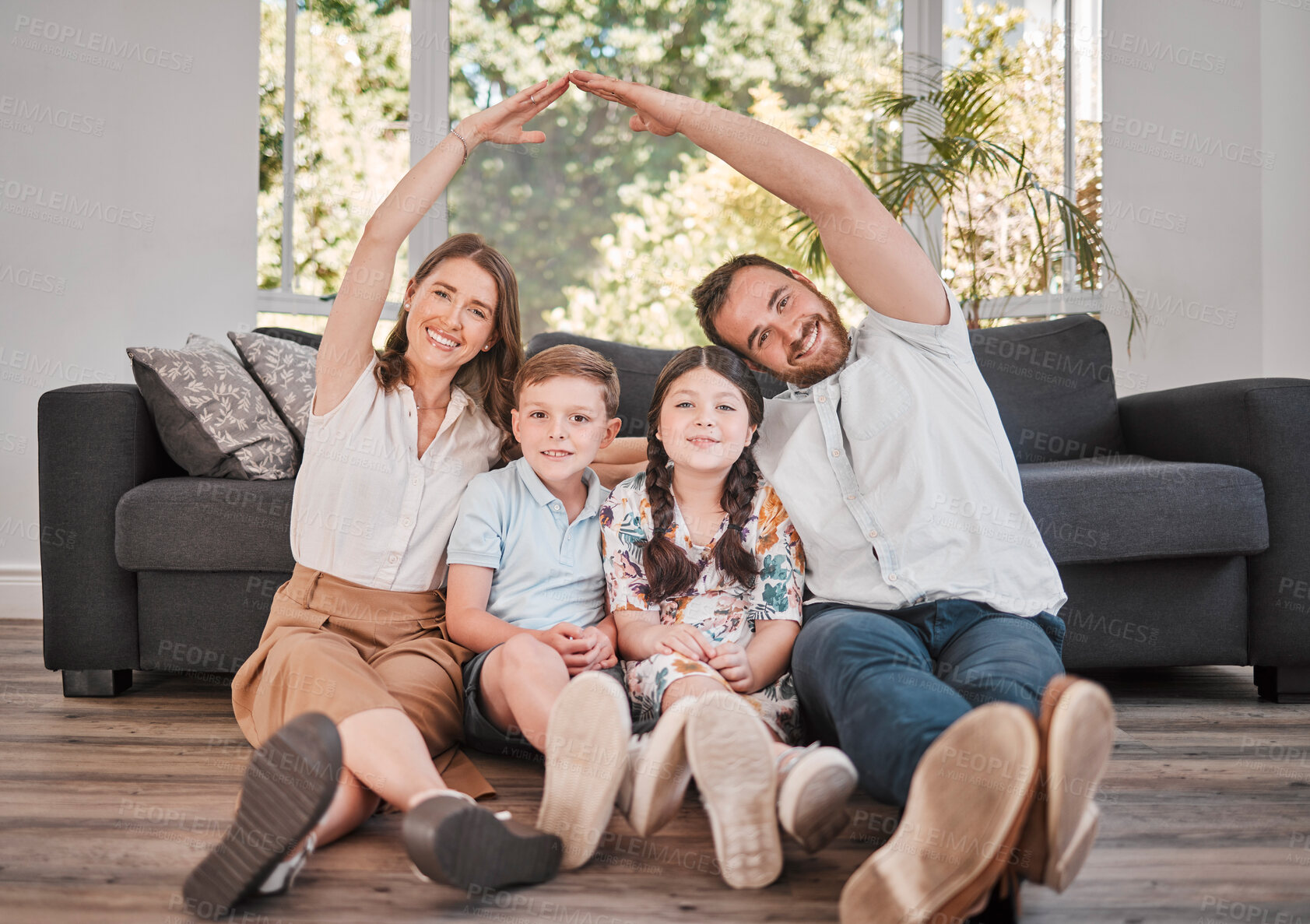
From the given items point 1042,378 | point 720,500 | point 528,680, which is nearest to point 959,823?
point 528,680

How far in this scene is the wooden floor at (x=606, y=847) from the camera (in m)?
0.93

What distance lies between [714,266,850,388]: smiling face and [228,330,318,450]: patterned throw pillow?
1064mm

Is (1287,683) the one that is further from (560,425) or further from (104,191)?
(104,191)

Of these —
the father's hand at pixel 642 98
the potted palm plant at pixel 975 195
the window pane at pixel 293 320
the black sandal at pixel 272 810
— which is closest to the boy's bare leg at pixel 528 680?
the black sandal at pixel 272 810

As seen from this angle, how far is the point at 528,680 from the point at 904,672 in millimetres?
504

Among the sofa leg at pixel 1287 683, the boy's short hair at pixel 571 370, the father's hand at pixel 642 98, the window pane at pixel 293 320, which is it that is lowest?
the sofa leg at pixel 1287 683

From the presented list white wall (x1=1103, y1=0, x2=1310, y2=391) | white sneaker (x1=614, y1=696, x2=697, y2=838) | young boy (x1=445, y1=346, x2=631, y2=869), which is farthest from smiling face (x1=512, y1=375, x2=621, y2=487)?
white wall (x1=1103, y1=0, x2=1310, y2=391)

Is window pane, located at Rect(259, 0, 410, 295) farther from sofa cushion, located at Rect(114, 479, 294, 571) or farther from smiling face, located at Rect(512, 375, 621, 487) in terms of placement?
smiling face, located at Rect(512, 375, 621, 487)

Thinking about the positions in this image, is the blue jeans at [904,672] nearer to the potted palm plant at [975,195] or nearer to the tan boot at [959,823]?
the tan boot at [959,823]

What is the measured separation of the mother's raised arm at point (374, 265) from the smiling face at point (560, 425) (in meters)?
0.29

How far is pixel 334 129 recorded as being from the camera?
3.32m

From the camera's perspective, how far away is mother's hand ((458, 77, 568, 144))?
4.92 ft

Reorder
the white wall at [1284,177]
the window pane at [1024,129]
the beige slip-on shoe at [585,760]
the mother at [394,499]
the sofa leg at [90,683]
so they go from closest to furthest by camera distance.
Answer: the beige slip-on shoe at [585,760]
the mother at [394,499]
the sofa leg at [90,683]
the white wall at [1284,177]
the window pane at [1024,129]

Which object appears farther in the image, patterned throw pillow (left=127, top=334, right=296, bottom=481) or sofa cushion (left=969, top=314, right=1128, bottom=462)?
sofa cushion (left=969, top=314, right=1128, bottom=462)
